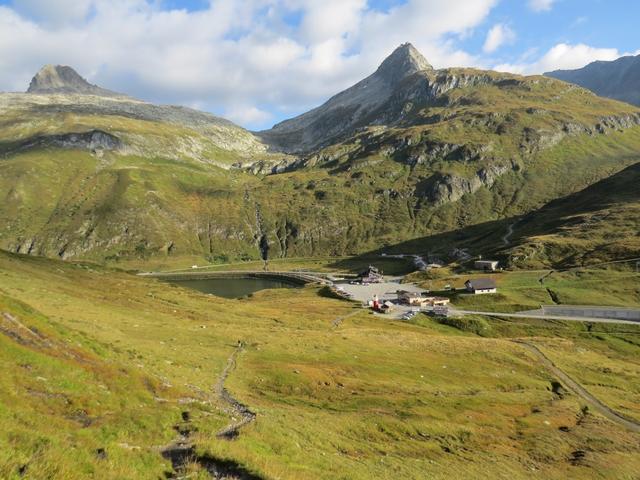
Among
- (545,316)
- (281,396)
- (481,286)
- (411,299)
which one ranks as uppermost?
(481,286)

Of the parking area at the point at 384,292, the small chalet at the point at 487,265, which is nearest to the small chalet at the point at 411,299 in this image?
the parking area at the point at 384,292

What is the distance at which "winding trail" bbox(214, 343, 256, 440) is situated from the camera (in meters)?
27.9

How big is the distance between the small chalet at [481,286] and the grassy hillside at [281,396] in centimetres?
4813

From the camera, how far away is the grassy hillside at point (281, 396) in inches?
839

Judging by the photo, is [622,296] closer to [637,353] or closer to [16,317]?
[637,353]

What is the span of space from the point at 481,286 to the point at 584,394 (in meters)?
85.6

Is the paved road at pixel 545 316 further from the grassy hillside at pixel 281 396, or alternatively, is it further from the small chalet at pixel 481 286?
the grassy hillside at pixel 281 396

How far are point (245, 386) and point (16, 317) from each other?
22913mm

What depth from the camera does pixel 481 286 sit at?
497 ft

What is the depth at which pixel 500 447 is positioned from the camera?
41688 millimetres

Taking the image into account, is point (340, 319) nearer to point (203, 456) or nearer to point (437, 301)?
point (437, 301)

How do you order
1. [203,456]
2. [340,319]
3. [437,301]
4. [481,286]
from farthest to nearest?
[481,286]
[437,301]
[340,319]
[203,456]

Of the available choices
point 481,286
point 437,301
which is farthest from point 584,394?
point 481,286

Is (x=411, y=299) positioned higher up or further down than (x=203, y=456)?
further down
